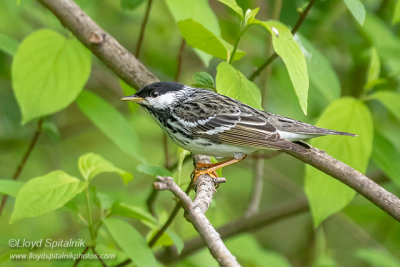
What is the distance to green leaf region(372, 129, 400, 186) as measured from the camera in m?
4.04

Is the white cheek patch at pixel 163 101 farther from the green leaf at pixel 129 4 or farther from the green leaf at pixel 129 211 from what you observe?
the green leaf at pixel 129 211

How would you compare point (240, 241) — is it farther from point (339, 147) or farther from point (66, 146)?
point (66, 146)

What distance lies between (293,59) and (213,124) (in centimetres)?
151

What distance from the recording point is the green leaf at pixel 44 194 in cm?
297

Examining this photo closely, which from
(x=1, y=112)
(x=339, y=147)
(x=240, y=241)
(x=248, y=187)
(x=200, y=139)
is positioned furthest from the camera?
(x=248, y=187)

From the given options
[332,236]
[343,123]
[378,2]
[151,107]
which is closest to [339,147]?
[343,123]

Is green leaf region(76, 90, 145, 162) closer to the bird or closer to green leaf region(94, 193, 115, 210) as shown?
the bird

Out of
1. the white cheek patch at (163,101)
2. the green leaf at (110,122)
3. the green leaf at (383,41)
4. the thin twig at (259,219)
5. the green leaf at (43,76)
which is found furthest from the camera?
the thin twig at (259,219)

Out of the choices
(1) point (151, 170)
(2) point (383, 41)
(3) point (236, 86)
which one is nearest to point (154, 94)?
(3) point (236, 86)

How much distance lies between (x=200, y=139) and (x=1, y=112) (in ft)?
11.7

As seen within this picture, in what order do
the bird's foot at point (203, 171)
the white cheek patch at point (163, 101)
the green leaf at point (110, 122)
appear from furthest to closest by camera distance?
the white cheek patch at point (163, 101) → the green leaf at point (110, 122) → the bird's foot at point (203, 171)

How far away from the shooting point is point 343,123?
379cm

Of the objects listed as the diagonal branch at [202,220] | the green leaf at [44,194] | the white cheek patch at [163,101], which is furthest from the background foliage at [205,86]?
the diagonal branch at [202,220]

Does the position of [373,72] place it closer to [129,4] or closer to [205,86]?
[205,86]
